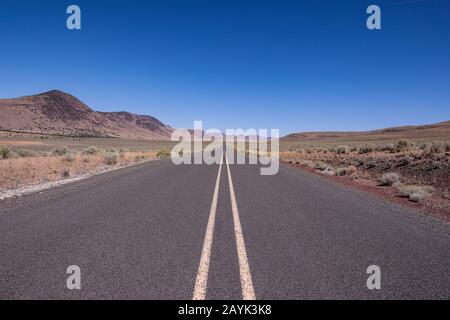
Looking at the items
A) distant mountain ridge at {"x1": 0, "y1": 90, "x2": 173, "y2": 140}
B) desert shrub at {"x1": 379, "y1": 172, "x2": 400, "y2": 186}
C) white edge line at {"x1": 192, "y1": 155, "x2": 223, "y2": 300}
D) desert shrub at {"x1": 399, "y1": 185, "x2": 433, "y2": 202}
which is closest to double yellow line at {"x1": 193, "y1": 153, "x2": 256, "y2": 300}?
white edge line at {"x1": 192, "y1": 155, "x2": 223, "y2": 300}

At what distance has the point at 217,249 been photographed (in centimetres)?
569

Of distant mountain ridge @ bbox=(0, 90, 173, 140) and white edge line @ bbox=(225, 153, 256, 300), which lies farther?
distant mountain ridge @ bbox=(0, 90, 173, 140)

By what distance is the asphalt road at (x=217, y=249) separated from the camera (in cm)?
420

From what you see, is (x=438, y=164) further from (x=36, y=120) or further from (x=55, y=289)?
(x=36, y=120)

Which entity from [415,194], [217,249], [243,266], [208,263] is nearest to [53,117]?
[415,194]

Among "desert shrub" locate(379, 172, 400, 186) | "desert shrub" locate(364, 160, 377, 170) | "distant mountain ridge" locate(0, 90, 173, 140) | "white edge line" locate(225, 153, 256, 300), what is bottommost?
"white edge line" locate(225, 153, 256, 300)

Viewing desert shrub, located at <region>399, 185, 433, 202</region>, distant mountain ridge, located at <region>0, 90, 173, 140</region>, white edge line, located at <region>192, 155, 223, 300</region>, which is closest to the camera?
white edge line, located at <region>192, 155, 223, 300</region>

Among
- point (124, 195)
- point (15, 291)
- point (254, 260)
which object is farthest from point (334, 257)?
point (124, 195)

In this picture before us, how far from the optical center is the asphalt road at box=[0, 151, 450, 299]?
13.8 feet

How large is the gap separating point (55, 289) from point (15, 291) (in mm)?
411

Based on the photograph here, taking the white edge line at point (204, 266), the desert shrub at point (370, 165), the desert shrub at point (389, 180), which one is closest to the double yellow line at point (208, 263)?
the white edge line at point (204, 266)

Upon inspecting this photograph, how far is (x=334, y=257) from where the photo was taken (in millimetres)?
5414

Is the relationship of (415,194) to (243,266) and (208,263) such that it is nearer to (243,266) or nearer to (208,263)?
(243,266)

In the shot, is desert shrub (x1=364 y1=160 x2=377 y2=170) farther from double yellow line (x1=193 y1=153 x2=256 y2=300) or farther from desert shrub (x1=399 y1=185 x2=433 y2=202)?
double yellow line (x1=193 y1=153 x2=256 y2=300)
